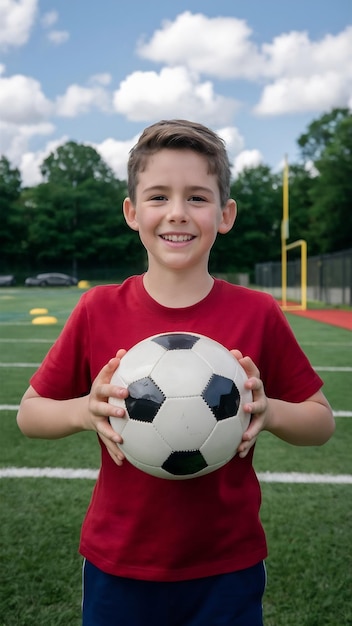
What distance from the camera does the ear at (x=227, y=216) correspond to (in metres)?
1.93

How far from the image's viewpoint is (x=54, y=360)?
186 centimetres

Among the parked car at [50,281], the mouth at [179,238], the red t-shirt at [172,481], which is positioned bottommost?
the parked car at [50,281]

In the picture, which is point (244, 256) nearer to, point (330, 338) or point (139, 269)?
point (139, 269)

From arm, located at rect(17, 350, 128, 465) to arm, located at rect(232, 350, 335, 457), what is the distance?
324 mm

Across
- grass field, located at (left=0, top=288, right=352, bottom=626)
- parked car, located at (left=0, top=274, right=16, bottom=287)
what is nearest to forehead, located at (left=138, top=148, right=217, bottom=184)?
grass field, located at (left=0, top=288, right=352, bottom=626)

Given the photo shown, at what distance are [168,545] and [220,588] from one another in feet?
0.61

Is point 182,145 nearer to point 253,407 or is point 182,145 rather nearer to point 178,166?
point 178,166

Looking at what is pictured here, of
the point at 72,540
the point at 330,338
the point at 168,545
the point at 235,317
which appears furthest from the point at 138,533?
the point at 330,338

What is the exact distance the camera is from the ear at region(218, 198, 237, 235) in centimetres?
193

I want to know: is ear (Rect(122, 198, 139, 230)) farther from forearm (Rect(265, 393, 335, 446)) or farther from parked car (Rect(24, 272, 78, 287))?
parked car (Rect(24, 272, 78, 287))

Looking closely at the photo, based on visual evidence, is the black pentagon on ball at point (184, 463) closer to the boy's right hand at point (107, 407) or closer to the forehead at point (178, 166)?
the boy's right hand at point (107, 407)

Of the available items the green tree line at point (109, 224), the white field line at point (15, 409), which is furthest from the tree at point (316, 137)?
the white field line at point (15, 409)

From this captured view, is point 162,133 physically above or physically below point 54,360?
above

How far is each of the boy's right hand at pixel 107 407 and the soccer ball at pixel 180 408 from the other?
19 millimetres
